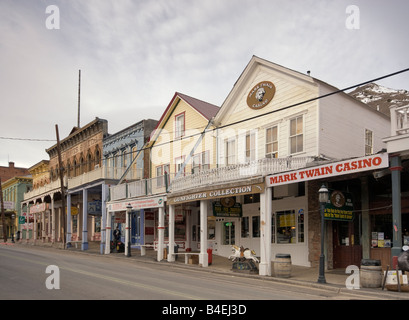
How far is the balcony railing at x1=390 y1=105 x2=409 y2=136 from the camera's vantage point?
13.8m

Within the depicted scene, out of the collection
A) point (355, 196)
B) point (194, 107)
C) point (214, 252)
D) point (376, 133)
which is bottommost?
point (214, 252)

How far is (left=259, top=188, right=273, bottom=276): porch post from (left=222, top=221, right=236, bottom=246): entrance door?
6.90 metres

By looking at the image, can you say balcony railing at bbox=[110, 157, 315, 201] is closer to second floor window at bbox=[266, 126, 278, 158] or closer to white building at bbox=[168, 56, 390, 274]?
white building at bbox=[168, 56, 390, 274]

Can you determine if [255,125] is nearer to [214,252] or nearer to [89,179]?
[214,252]

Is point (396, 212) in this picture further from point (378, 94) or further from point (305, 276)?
point (378, 94)

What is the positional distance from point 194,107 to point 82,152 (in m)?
16.8

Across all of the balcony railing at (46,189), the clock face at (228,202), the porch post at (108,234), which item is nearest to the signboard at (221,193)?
the clock face at (228,202)

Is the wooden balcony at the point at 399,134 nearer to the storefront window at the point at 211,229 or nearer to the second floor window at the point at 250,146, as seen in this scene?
the second floor window at the point at 250,146

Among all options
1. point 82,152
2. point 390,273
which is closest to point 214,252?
point 390,273

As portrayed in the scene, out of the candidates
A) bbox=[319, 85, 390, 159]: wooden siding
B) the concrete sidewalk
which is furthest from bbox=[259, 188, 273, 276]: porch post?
bbox=[319, 85, 390, 159]: wooden siding

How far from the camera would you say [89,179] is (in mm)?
32156

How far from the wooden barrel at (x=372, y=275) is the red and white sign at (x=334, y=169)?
2.96m
